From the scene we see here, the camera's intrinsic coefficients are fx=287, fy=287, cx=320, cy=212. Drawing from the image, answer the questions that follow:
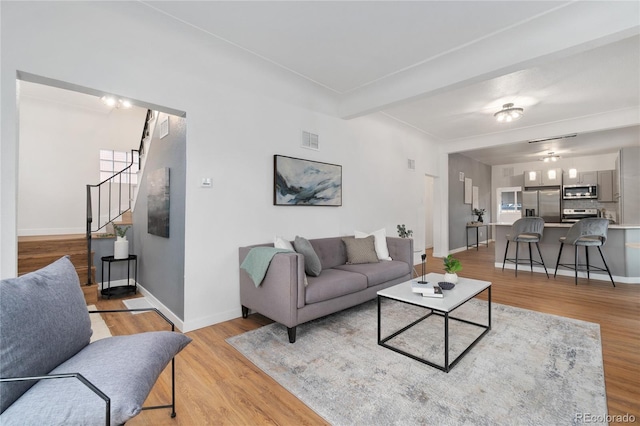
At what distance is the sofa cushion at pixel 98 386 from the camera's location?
983 millimetres

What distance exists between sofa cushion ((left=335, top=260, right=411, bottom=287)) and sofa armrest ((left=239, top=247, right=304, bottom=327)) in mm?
1027

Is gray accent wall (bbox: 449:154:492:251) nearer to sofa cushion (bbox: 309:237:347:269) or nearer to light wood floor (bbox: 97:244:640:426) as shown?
light wood floor (bbox: 97:244:640:426)

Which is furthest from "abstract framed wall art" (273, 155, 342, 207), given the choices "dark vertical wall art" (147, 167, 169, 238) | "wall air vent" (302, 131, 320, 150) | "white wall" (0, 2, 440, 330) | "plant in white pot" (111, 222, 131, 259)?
"plant in white pot" (111, 222, 131, 259)

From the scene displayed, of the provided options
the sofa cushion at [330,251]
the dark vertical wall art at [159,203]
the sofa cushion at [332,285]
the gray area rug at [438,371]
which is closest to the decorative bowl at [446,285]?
the gray area rug at [438,371]

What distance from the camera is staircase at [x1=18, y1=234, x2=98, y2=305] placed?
11.8 feet

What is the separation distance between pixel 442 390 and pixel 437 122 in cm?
489

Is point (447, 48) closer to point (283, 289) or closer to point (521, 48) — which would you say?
point (521, 48)

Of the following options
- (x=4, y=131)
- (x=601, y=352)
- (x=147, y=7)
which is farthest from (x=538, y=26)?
(x=4, y=131)

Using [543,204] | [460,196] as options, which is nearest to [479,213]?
[460,196]

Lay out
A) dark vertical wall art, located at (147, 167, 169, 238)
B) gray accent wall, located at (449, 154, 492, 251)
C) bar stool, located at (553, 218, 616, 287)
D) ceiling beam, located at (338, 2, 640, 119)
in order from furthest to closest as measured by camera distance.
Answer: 1. gray accent wall, located at (449, 154, 492, 251)
2. bar stool, located at (553, 218, 616, 287)
3. dark vertical wall art, located at (147, 167, 169, 238)
4. ceiling beam, located at (338, 2, 640, 119)

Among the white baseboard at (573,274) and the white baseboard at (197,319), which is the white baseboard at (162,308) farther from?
the white baseboard at (573,274)

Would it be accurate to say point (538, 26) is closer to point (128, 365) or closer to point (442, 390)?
point (442, 390)

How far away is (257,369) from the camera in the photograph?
219 centimetres

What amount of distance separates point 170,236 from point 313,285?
1.73 m
